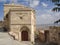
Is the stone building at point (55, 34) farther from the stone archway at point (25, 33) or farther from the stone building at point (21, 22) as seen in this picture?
the stone archway at point (25, 33)

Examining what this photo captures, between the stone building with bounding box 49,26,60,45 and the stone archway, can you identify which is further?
the stone archway

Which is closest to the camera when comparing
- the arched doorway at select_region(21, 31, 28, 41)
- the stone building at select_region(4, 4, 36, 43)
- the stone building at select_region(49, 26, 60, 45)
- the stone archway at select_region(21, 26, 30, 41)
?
the stone building at select_region(49, 26, 60, 45)

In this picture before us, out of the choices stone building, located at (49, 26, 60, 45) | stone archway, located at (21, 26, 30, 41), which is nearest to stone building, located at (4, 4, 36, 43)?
stone archway, located at (21, 26, 30, 41)

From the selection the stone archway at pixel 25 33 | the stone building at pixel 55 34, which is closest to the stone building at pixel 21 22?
the stone archway at pixel 25 33

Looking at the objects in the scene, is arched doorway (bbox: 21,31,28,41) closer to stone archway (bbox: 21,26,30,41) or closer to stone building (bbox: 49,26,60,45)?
stone archway (bbox: 21,26,30,41)

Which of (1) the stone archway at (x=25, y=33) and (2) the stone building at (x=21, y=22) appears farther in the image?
(1) the stone archway at (x=25, y=33)

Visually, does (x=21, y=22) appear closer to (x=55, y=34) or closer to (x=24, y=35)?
(x=24, y=35)

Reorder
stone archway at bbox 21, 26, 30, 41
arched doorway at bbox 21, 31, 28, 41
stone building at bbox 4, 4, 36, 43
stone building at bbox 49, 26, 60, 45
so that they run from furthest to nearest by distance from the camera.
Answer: arched doorway at bbox 21, 31, 28, 41 → stone archway at bbox 21, 26, 30, 41 → stone building at bbox 4, 4, 36, 43 → stone building at bbox 49, 26, 60, 45

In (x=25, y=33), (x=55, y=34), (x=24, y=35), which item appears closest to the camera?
(x=55, y=34)

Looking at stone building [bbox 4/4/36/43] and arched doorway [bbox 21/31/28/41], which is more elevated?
stone building [bbox 4/4/36/43]

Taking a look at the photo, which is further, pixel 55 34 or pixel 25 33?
pixel 25 33

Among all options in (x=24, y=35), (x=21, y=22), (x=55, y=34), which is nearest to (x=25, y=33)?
(x=24, y=35)

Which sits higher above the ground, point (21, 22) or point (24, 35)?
point (21, 22)

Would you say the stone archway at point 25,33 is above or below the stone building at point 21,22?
below
